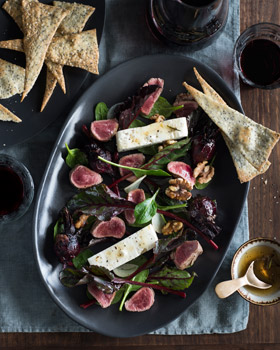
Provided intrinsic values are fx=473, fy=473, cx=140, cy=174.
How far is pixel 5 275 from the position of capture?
6.63 feet

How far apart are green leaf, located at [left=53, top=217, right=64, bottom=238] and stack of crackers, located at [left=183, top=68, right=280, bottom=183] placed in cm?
72

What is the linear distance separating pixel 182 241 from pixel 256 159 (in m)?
0.44

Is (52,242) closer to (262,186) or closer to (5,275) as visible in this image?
(5,275)

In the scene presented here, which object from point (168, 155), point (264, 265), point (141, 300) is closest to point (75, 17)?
point (168, 155)

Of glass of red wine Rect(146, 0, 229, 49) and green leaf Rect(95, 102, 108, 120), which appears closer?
glass of red wine Rect(146, 0, 229, 49)

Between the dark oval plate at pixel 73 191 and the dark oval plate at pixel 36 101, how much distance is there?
87 mm

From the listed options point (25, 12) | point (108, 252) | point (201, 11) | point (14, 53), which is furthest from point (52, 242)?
point (201, 11)

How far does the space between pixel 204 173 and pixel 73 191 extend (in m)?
0.54

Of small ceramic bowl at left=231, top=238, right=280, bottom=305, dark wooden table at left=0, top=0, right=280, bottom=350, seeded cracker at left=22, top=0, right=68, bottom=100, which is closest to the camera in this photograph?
seeded cracker at left=22, top=0, right=68, bottom=100

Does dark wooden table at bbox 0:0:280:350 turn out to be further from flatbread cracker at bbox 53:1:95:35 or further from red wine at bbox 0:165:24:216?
red wine at bbox 0:165:24:216

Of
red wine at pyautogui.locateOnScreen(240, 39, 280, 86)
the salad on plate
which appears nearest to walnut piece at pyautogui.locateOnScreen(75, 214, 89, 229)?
the salad on plate

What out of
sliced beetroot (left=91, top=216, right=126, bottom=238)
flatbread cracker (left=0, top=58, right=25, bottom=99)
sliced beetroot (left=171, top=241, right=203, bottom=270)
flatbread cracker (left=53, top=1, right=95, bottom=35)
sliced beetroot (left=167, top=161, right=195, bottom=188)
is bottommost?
sliced beetroot (left=171, top=241, right=203, bottom=270)

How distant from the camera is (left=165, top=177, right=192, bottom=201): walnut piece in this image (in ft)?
6.15

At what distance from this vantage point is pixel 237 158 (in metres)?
1.88
